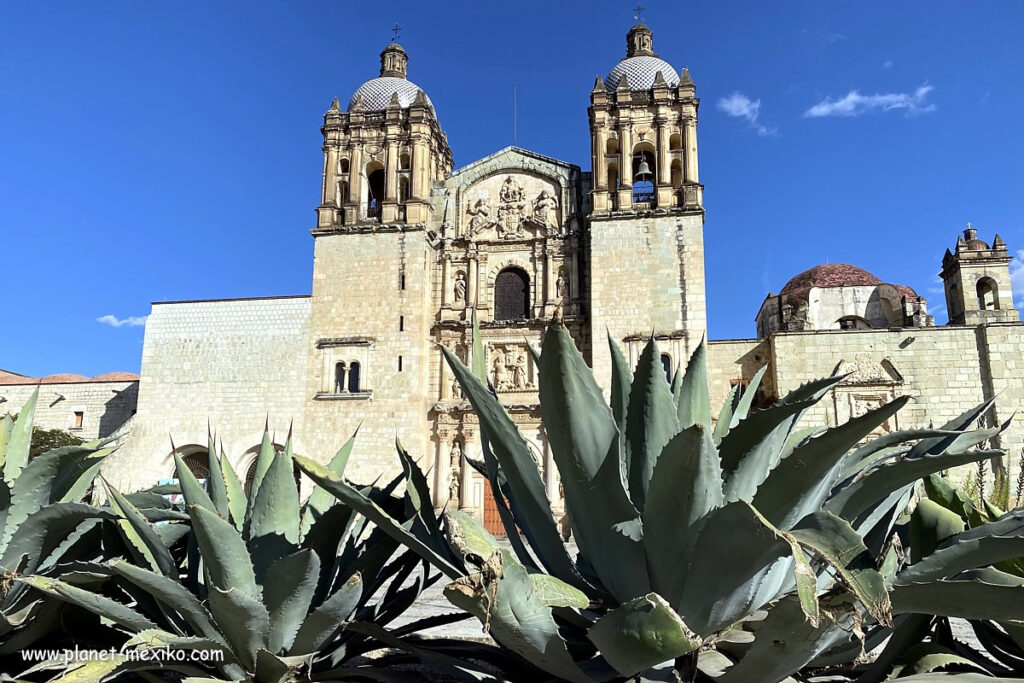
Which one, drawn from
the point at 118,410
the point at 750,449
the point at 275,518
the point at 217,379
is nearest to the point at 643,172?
the point at 217,379

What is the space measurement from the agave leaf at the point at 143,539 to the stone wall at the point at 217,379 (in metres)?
14.3

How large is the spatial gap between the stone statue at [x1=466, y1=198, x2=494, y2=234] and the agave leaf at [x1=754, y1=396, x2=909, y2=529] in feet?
52.4

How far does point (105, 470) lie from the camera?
15.4 m

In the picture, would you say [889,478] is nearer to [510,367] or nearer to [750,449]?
[750,449]

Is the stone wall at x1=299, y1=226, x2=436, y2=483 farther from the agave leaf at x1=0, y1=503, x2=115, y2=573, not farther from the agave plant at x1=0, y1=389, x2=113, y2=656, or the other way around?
the agave leaf at x1=0, y1=503, x2=115, y2=573

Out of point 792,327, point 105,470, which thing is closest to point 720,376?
point 792,327

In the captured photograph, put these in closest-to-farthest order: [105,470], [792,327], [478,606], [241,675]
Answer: [478,606] → [241,675] → [105,470] → [792,327]

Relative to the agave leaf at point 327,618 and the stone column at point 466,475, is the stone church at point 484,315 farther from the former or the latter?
the agave leaf at point 327,618

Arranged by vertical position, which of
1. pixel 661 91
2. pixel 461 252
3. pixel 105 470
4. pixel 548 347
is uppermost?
pixel 661 91

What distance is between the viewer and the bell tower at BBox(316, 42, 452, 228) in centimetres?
1692

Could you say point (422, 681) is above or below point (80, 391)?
below

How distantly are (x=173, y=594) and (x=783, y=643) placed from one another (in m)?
1.29

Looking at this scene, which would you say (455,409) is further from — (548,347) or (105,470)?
(548,347)

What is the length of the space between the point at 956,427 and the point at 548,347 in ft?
3.55
